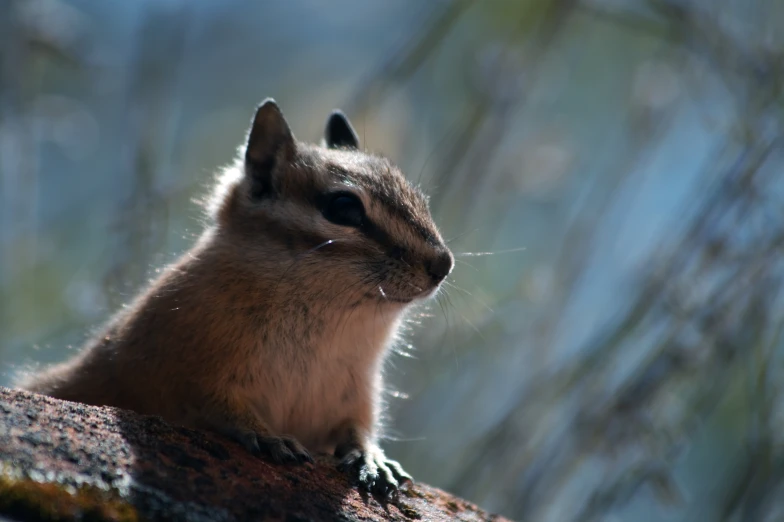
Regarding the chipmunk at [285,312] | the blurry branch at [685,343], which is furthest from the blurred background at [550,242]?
the chipmunk at [285,312]

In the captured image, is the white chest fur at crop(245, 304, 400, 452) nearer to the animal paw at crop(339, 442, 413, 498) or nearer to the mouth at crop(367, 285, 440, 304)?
the mouth at crop(367, 285, 440, 304)

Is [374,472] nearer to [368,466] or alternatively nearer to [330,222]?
[368,466]

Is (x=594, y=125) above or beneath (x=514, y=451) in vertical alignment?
above

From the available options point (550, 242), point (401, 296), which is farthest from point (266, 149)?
point (550, 242)

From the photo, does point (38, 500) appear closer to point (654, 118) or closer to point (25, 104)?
point (25, 104)

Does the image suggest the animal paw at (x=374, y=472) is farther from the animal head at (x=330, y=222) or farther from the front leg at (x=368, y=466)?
the animal head at (x=330, y=222)

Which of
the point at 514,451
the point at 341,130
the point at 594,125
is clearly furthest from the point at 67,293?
the point at 594,125
